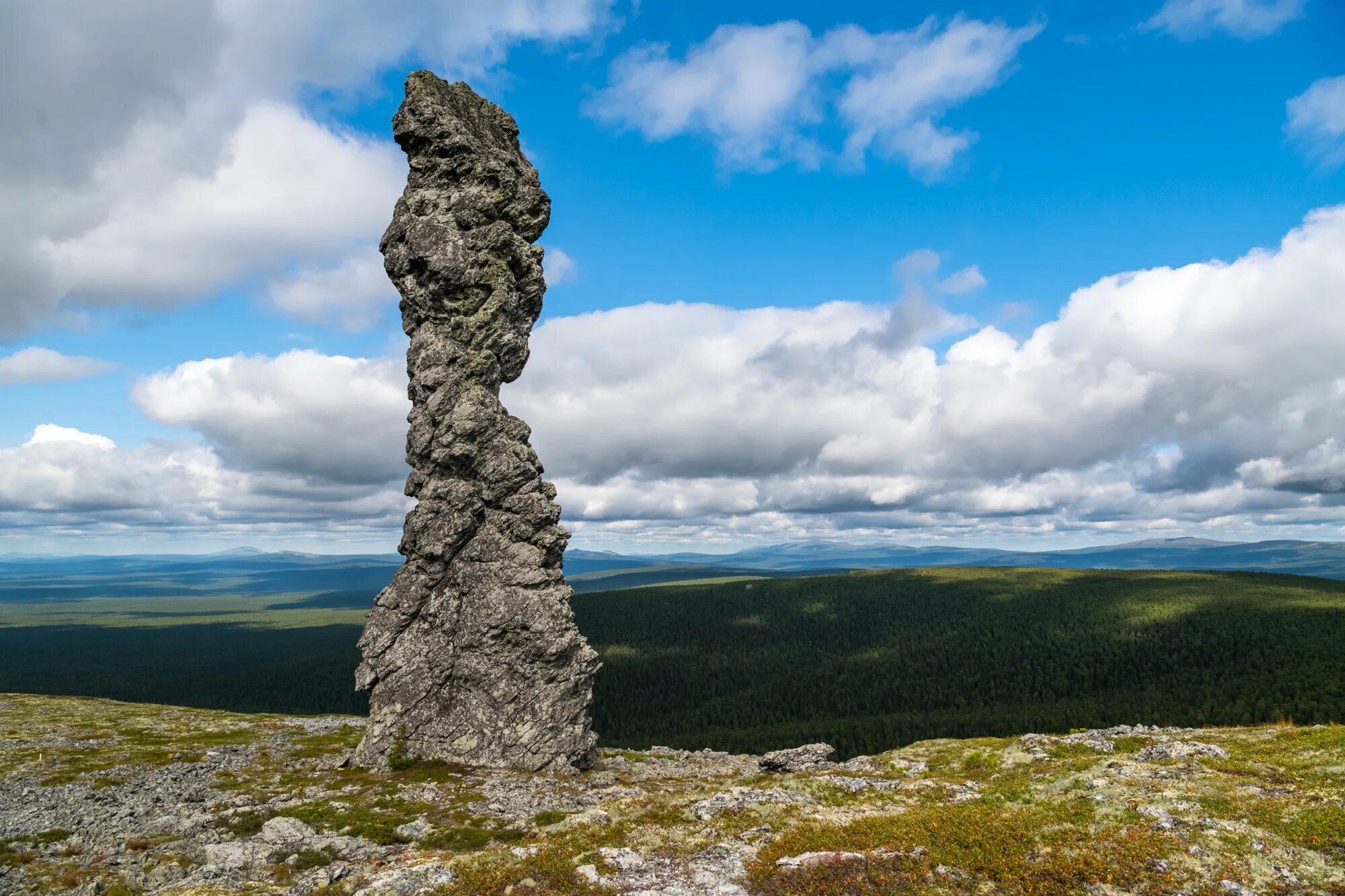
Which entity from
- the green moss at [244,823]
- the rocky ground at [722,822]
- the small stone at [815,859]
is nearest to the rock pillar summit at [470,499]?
the rocky ground at [722,822]

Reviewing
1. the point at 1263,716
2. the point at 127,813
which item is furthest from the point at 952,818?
the point at 1263,716

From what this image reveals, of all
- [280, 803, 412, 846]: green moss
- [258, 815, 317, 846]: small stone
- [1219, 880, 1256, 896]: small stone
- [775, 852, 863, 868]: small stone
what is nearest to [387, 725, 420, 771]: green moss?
[280, 803, 412, 846]: green moss

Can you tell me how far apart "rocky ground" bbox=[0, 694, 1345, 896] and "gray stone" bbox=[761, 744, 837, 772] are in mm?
359

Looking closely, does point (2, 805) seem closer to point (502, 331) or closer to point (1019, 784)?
point (502, 331)

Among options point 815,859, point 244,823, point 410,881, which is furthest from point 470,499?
point 815,859

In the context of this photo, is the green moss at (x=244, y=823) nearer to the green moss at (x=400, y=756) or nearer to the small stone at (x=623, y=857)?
the green moss at (x=400, y=756)

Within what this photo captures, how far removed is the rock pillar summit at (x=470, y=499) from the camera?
5478cm

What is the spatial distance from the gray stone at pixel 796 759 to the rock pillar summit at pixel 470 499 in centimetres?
1609

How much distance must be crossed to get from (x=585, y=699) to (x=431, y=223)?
47.1 metres

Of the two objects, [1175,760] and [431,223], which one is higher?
[431,223]

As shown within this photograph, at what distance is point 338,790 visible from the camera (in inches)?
1786

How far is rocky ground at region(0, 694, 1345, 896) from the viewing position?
21156mm

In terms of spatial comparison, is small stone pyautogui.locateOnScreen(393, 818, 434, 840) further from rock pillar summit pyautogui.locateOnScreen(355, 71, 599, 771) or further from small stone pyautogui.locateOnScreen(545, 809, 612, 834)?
rock pillar summit pyautogui.locateOnScreen(355, 71, 599, 771)

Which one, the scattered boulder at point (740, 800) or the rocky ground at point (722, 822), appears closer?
the rocky ground at point (722, 822)
